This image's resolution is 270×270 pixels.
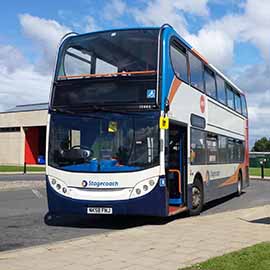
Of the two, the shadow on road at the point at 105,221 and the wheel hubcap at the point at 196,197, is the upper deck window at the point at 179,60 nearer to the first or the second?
the wheel hubcap at the point at 196,197

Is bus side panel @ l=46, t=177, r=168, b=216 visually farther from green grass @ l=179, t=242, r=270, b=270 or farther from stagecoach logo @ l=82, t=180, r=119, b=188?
green grass @ l=179, t=242, r=270, b=270

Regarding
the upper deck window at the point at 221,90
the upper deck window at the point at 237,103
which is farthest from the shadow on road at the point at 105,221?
the upper deck window at the point at 237,103

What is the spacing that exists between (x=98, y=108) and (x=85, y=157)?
3.70 feet

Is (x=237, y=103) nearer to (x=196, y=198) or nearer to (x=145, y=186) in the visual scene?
(x=196, y=198)

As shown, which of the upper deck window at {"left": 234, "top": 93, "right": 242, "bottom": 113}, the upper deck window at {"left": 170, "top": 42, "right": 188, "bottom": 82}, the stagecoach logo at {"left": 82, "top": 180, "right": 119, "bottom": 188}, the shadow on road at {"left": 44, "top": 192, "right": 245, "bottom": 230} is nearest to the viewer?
the stagecoach logo at {"left": 82, "top": 180, "right": 119, "bottom": 188}

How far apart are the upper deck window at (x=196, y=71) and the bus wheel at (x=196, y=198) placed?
106 inches

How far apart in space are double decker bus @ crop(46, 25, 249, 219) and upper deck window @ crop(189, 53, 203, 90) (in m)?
0.56

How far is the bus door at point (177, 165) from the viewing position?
12.9 meters

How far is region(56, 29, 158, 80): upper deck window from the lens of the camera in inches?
463

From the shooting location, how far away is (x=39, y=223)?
12.6 metres

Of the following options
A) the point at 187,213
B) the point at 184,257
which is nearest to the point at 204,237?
the point at 184,257

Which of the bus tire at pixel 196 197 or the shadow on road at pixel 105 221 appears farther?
the bus tire at pixel 196 197

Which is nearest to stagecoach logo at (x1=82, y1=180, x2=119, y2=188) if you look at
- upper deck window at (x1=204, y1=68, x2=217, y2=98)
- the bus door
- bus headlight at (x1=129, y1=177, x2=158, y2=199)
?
bus headlight at (x1=129, y1=177, x2=158, y2=199)

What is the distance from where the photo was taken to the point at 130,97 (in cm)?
1144
